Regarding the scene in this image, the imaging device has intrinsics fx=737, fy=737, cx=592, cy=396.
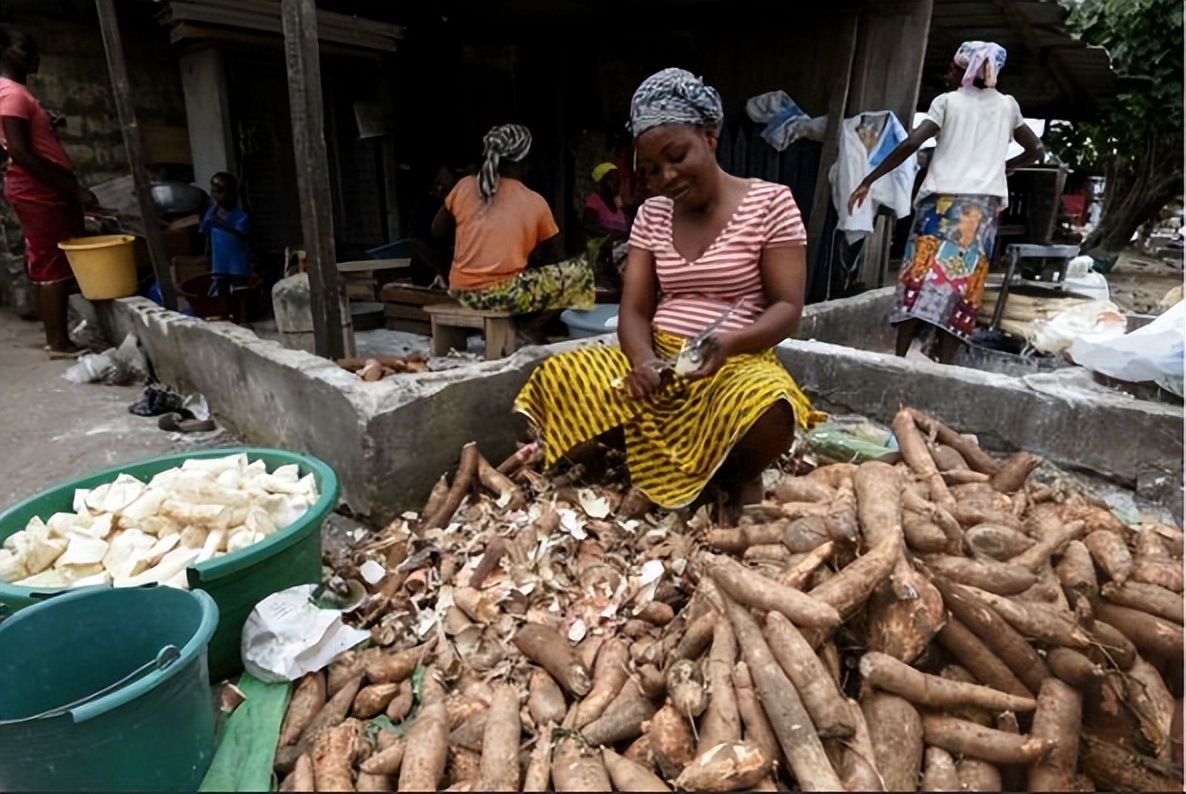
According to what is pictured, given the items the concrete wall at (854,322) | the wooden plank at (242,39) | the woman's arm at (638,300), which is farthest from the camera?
the wooden plank at (242,39)

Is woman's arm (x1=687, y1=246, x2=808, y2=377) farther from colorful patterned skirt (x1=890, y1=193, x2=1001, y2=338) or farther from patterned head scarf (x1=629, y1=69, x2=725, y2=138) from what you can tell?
colorful patterned skirt (x1=890, y1=193, x2=1001, y2=338)

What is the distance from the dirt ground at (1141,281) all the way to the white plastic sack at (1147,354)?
4.98 metres

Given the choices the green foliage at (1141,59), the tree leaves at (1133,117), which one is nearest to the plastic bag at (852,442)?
the tree leaves at (1133,117)

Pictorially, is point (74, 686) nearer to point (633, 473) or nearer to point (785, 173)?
point (633, 473)

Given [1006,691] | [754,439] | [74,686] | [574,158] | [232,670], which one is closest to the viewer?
[1006,691]

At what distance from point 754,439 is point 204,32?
17.3ft

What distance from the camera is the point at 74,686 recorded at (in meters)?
1.79

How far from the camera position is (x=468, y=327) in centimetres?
441

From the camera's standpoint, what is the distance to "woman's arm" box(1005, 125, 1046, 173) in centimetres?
411

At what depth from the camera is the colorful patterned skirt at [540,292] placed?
14.0 feet

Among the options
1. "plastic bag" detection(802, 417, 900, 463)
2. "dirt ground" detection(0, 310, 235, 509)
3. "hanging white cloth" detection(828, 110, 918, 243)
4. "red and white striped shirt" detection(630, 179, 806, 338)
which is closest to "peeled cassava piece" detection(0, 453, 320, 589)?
"dirt ground" detection(0, 310, 235, 509)

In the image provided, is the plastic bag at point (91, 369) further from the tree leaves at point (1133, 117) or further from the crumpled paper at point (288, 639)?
the tree leaves at point (1133, 117)

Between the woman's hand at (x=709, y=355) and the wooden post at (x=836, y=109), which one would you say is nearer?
the woman's hand at (x=709, y=355)

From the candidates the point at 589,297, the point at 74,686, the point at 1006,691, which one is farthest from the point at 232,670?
the point at 589,297
